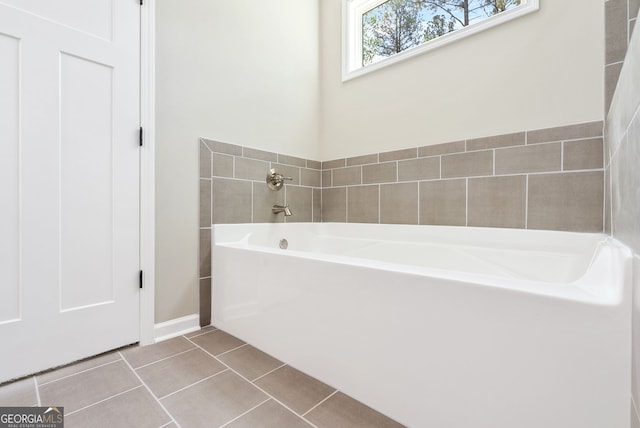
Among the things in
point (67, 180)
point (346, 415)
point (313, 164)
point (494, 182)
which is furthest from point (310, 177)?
point (346, 415)

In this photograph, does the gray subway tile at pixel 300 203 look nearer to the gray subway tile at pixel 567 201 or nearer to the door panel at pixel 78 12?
the door panel at pixel 78 12

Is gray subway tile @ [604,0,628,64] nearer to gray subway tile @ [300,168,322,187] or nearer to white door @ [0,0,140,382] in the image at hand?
gray subway tile @ [300,168,322,187]

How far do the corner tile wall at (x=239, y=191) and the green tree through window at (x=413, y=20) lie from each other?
1.08 metres

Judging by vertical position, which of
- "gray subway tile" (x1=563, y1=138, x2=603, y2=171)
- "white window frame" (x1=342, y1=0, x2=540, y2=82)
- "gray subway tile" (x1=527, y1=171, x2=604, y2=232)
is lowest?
"gray subway tile" (x1=527, y1=171, x2=604, y2=232)

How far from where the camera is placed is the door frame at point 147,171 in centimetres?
143

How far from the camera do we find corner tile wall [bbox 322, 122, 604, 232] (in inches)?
53.1

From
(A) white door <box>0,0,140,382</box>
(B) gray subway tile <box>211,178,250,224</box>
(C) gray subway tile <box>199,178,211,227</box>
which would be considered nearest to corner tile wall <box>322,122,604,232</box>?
(B) gray subway tile <box>211,178,250,224</box>

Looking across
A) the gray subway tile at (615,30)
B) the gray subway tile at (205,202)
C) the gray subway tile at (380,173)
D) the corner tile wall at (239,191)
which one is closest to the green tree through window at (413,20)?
the gray subway tile at (615,30)

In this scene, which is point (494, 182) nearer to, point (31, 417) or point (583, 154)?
point (583, 154)

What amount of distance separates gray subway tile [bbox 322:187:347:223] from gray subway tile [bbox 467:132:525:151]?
0.98 meters

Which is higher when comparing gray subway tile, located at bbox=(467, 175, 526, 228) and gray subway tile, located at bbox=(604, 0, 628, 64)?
gray subway tile, located at bbox=(604, 0, 628, 64)

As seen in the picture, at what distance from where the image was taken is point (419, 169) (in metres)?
1.86

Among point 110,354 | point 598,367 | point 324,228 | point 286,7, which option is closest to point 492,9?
point 286,7

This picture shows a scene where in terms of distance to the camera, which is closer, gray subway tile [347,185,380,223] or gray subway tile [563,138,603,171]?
gray subway tile [563,138,603,171]
